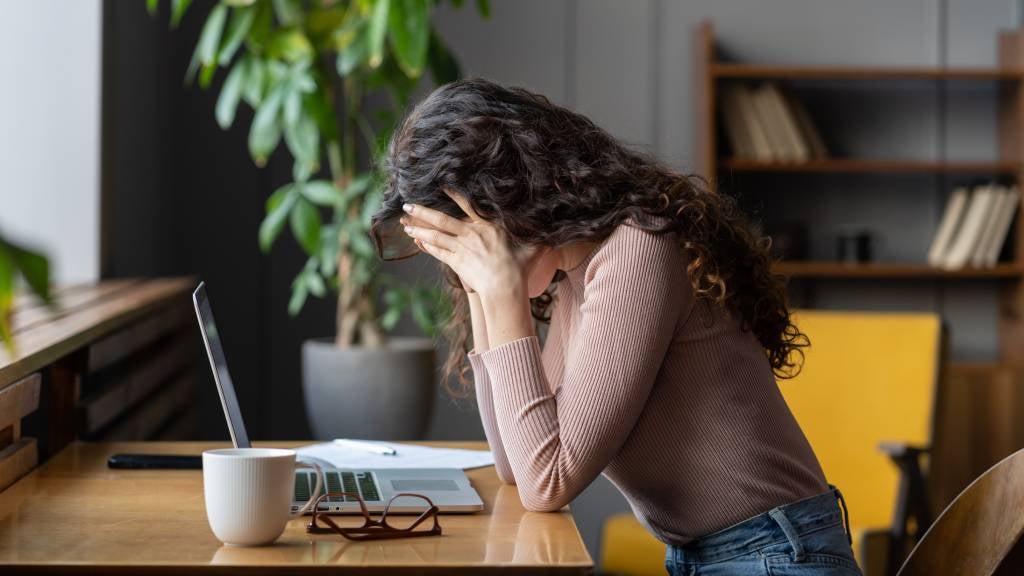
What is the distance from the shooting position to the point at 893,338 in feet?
9.11

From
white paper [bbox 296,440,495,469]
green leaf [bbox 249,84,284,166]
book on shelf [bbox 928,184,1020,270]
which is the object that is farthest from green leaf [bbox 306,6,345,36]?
book on shelf [bbox 928,184,1020,270]

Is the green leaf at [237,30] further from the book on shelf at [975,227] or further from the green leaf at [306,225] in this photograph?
the book on shelf at [975,227]

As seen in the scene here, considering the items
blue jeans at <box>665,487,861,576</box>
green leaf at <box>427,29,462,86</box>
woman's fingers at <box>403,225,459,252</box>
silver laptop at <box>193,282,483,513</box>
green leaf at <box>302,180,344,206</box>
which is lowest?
blue jeans at <box>665,487,861,576</box>

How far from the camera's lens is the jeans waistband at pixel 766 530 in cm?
122

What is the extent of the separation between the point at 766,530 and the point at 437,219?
502mm

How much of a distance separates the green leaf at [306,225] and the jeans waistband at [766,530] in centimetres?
185

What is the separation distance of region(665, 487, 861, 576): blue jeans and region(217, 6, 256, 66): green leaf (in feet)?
6.58

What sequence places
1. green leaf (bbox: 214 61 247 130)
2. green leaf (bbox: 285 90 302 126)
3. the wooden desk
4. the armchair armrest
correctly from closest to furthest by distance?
the wooden desk, the armchair armrest, green leaf (bbox: 285 90 302 126), green leaf (bbox: 214 61 247 130)

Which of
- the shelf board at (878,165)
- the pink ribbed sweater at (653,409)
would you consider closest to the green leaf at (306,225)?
the shelf board at (878,165)

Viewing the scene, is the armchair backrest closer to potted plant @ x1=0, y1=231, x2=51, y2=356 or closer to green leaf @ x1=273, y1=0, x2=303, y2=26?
green leaf @ x1=273, y1=0, x2=303, y2=26

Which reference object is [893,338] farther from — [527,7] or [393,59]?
[527,7]

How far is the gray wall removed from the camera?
3830 mm

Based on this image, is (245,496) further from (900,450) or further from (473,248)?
(900,450)

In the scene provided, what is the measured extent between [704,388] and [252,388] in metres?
2.79
